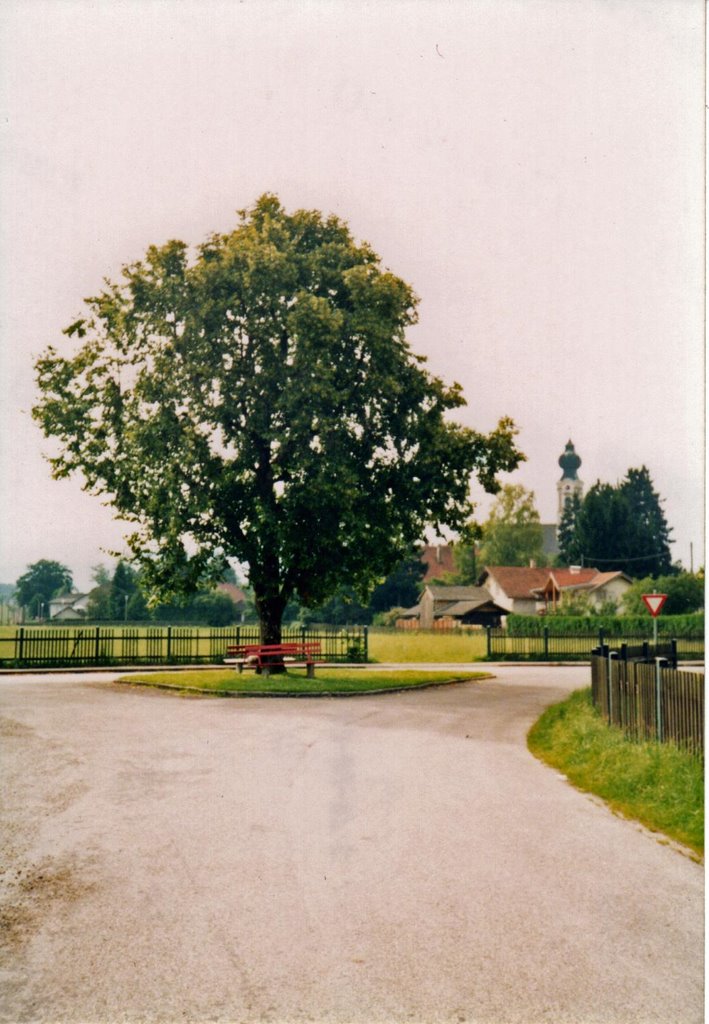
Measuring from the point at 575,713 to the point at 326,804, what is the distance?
7989 millimetres

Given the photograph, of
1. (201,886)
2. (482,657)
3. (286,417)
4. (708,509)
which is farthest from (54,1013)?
(482,657)

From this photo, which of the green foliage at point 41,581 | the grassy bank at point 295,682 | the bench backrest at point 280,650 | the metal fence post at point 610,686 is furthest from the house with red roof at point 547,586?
the green foliage at point 41,581

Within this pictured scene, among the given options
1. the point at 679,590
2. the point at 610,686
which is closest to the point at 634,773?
the point at 610,686

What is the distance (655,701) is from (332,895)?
672cm

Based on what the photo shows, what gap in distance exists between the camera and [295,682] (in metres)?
20.9

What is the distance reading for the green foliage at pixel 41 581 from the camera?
1260 cm

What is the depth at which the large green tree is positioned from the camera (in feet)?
65.4

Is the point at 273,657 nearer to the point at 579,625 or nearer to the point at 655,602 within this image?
the point at 655,602

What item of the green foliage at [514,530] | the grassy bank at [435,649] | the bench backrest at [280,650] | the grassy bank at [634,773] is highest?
the green foliage at [514,530]

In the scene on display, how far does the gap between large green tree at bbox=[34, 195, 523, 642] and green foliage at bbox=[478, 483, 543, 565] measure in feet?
150

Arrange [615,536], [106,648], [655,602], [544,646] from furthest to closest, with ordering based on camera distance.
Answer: [544,646] < [106,648] < [615,536] < [655,602]

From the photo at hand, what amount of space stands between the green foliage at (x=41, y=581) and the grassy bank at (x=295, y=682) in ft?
11.5

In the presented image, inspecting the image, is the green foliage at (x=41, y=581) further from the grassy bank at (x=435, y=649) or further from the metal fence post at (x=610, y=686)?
the grassy bank at (x=435, y=649)

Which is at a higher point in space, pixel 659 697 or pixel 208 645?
pixel 659 697
